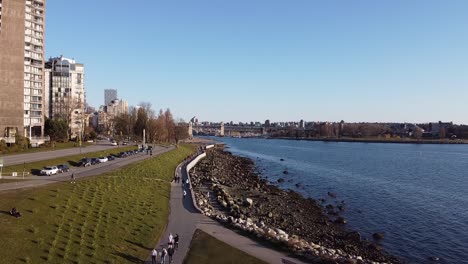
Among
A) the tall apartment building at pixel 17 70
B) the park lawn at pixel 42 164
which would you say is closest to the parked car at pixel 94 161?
the park lawn at pixel 42 164

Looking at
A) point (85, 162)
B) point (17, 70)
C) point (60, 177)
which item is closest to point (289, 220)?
point (60, 177)

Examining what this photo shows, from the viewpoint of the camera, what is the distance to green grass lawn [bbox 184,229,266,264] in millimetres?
25312

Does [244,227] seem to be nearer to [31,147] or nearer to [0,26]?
[31,147]

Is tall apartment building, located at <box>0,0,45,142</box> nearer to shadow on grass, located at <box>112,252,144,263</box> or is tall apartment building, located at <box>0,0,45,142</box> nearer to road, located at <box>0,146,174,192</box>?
road, located at <box>0,146,174,192</box>

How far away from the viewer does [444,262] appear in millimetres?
32094

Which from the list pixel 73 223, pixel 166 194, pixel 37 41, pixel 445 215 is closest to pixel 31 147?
pixel 37 41

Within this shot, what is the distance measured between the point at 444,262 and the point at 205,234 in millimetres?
19446

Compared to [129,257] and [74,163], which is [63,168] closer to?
[74,163]

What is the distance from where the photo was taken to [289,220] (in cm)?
4231

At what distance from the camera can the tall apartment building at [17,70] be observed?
261 feet

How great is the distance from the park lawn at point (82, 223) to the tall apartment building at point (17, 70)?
145ft

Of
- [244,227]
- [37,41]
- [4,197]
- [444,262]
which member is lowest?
[444,262]

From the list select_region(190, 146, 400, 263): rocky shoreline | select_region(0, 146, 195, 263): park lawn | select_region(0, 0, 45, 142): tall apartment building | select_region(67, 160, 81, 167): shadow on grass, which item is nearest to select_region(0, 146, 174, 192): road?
select_region(67, 160, 81, 167): shadow on grass

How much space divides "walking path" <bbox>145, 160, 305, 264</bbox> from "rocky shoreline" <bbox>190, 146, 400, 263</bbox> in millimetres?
1325
